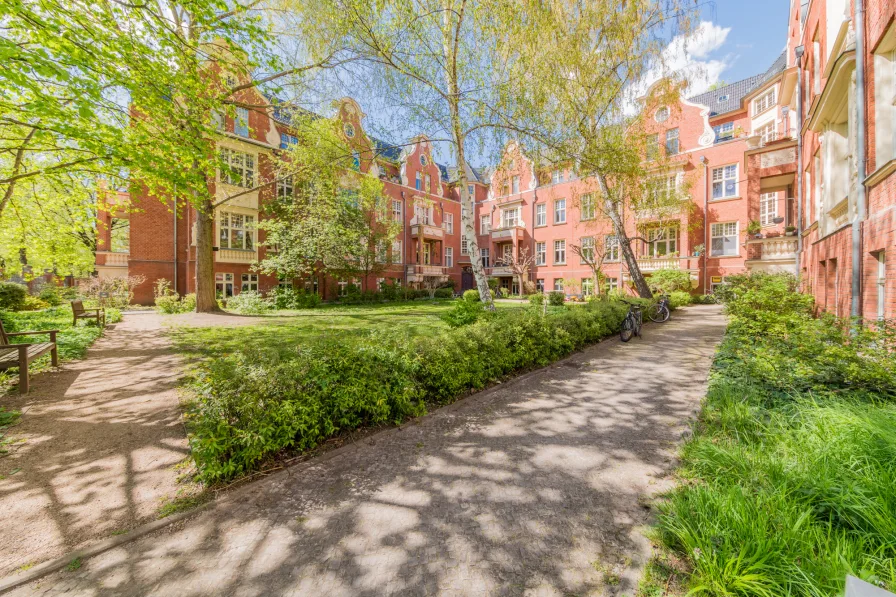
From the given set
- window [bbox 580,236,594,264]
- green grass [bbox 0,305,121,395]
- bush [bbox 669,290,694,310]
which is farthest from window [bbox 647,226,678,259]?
green grass [bbox 0,305,121,395]

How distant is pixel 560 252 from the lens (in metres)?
30.7

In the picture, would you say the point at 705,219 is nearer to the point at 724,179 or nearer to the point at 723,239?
the point at 723,239

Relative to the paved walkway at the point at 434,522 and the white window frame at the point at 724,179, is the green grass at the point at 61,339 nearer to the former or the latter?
the paved walkway at the point at 434,522

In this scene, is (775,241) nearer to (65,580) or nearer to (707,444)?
(707,444)

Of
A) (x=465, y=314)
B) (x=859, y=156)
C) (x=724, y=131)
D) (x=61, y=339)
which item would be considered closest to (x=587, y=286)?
(x=724, y=131)

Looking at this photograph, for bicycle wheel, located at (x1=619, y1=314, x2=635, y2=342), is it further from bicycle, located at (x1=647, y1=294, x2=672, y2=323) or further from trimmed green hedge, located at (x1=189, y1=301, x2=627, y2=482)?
trimmed green hedge, located at (x1=189, y1=301, x2=627, y2=482)

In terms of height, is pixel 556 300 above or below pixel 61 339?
above

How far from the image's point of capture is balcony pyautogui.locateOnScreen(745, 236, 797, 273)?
47.3 feet

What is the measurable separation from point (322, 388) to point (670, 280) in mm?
23880

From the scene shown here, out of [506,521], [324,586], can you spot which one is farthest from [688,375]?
[324,586]

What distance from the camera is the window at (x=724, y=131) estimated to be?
23.1 meters

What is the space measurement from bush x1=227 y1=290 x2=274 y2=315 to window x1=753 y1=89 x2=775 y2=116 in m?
31.4

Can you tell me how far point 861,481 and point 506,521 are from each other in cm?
230

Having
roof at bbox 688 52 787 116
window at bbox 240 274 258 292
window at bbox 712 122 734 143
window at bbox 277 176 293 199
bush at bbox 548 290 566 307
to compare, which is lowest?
bush at bbox 548 290 566 307
